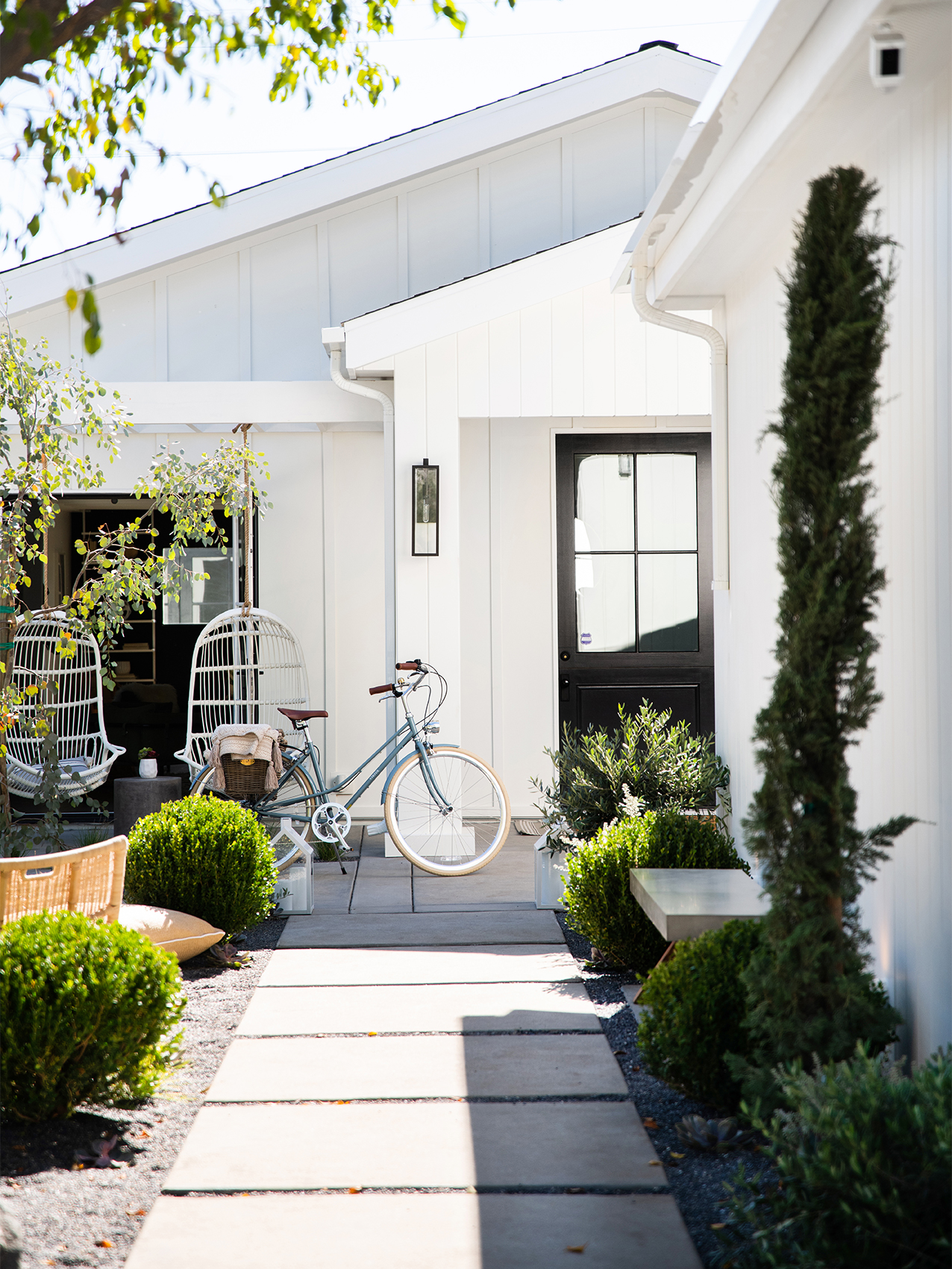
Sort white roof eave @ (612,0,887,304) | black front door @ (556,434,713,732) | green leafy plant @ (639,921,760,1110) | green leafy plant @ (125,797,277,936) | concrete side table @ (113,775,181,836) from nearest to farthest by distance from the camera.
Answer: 1. white roof eave @ (612,0,887,304)
2. green leafy plant @ (639,921,760,1110)
3. green leafy plant @ (125,797,277,936)
4. concrete side table @ (113,775,181,836)
5. black front door @ (556,434,713,732)

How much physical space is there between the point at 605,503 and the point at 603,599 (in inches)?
23.8

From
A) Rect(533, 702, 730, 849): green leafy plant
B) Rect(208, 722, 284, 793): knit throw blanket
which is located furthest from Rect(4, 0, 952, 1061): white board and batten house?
Rect(208, 722, 284, 793): knit throw blanket

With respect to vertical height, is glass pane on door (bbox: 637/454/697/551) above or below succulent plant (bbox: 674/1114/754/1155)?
above

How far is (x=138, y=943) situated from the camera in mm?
2971

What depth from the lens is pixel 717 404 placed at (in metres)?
4.78

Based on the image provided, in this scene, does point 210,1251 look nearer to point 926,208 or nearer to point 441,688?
point 926,208

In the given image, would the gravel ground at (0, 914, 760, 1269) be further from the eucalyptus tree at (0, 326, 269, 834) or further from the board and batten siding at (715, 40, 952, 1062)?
the eucalyptus tree at (0, 326, 269, 834)

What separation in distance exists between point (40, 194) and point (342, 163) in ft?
17.7

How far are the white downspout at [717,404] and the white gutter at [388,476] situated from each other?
2.16 metres

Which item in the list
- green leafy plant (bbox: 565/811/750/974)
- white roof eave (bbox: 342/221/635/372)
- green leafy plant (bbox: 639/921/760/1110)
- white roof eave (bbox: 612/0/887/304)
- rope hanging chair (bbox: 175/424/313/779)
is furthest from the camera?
rope hanging chair (bbox: 175/424/313/779)

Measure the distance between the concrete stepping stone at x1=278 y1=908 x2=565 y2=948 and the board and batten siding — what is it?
189 cm

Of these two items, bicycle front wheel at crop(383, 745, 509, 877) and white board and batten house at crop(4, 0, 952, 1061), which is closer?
bicycle front wheel at crop(383, 745, 509, 877)

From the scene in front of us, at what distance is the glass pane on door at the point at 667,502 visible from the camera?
7.38 meters

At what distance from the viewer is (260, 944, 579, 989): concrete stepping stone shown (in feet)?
13.7
